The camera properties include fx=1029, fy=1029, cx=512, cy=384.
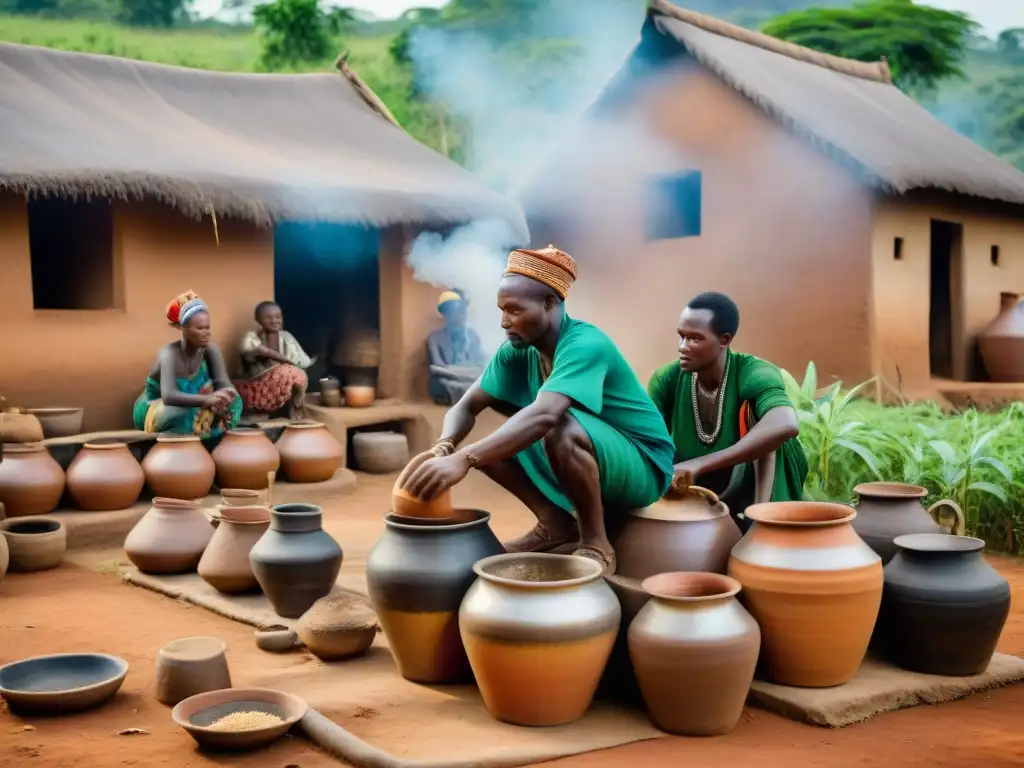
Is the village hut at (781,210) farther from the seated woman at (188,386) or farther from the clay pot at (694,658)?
the clay pot at (694,658)

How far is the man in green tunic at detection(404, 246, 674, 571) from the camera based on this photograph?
3.44m

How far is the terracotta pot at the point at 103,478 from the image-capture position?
6.09m

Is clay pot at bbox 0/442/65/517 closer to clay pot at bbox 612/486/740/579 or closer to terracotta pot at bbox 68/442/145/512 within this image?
terracotta pot at bbox 68/442/145/512

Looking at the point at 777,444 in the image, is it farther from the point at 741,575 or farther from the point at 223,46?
the point at 223,46

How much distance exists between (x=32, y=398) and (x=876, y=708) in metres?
5.97

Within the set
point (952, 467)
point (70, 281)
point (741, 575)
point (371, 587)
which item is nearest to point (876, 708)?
point (741, 575)

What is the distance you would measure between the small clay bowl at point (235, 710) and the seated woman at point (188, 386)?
12.5ft

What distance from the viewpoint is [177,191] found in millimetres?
7312

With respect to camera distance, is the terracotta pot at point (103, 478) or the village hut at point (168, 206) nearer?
the terracotta pot at point (103, 478)

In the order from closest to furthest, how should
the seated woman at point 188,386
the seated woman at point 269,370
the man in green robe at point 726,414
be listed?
1. the man in green robe at point 726,414
2. the seated woman at point 188,386
3. the seated woman at point 269,370

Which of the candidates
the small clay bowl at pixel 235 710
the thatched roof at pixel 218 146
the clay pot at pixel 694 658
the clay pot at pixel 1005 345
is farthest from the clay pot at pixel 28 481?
the clay pot at pixel 1005 345

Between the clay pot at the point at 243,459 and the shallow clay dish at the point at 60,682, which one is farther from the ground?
the clay pot at the point at 243,459

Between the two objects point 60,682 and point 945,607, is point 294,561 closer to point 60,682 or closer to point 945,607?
point 60,682

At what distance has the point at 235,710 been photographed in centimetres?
322
